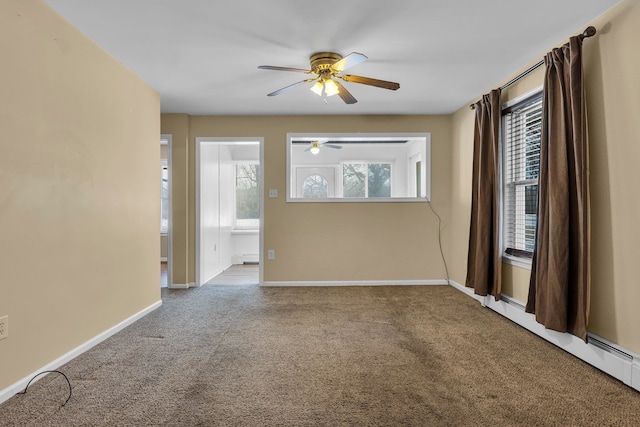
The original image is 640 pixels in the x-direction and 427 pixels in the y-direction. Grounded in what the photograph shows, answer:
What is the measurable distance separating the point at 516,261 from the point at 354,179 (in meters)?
4.01

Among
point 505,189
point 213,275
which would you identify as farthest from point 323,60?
point 213,275

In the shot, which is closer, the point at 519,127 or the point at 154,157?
the point at 519,127

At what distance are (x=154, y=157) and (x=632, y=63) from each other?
3.89 m

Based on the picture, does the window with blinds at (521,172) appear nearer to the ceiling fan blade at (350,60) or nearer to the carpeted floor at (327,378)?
the carpeted floor at (327,378)

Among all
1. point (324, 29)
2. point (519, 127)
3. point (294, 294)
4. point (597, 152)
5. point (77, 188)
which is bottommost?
point (294, 294)

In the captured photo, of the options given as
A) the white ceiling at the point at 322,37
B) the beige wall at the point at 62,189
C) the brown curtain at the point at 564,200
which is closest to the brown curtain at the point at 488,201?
the white ceiling at the point at 322,37

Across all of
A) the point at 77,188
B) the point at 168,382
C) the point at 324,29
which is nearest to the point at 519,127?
the point at 324,29

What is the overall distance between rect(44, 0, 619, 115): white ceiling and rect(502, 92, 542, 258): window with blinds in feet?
1.35

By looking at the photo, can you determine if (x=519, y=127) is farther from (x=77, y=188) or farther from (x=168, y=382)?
(x=77, y=188)

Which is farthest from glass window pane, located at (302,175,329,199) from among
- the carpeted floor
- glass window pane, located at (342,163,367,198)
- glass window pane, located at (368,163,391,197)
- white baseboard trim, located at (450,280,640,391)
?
white baseboard trim, located at (450,280,640,391)

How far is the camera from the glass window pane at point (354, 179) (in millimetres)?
6746

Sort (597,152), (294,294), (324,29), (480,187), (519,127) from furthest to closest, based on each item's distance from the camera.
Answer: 1. (294,294)
2. (480,187)
3. (519,127)
4. (324,29)
5. (597,152)

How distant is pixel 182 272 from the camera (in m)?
4.41

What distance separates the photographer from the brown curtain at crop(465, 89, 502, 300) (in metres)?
3.25
